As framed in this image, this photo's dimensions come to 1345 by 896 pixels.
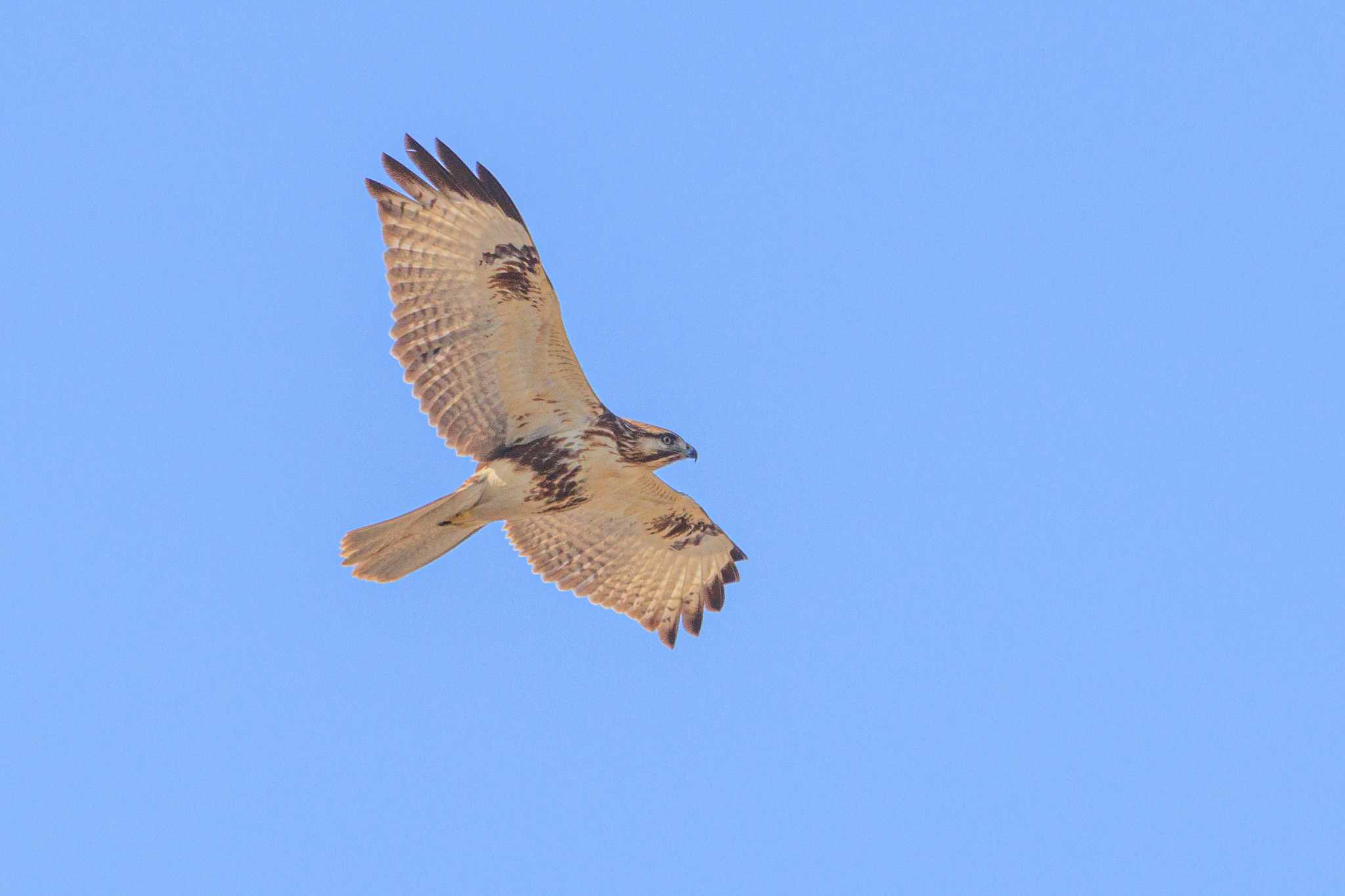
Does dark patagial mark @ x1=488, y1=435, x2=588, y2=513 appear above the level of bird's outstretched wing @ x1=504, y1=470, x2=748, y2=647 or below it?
below

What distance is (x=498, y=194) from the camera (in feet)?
37.3

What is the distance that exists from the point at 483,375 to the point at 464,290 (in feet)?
1.96

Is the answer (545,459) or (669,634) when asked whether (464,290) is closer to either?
(545,459)

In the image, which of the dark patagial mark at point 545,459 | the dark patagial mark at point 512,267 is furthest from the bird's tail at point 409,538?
the dark patagial mark at point 512,267

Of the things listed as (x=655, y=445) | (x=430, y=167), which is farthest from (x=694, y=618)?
(x=430, y=167)

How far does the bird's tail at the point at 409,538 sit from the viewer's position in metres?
11.3

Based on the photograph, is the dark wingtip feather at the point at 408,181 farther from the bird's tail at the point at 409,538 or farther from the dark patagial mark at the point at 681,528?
the dark patagial mark at the point at 681,528

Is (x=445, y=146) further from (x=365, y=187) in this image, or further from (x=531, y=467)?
(x=531, y=467)

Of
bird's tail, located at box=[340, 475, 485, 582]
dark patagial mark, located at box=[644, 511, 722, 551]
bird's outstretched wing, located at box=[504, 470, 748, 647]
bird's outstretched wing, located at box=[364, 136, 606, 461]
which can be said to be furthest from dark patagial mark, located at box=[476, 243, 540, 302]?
dark patagial mark, located at box=[644, 511, 722, 551]

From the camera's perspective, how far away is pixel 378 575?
1143cm

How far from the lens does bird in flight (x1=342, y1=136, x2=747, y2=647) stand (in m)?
11.4

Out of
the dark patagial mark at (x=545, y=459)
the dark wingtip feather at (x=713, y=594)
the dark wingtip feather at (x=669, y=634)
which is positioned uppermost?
the dark wingtip feather at (x=713, y=594)

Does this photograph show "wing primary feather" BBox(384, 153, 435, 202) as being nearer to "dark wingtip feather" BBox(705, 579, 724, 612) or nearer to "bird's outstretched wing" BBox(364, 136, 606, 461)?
"bird's outstretched wing" BBox(364, 136, 606, 461)

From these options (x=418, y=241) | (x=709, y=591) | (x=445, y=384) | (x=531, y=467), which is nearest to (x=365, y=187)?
(x=418, y=241)
